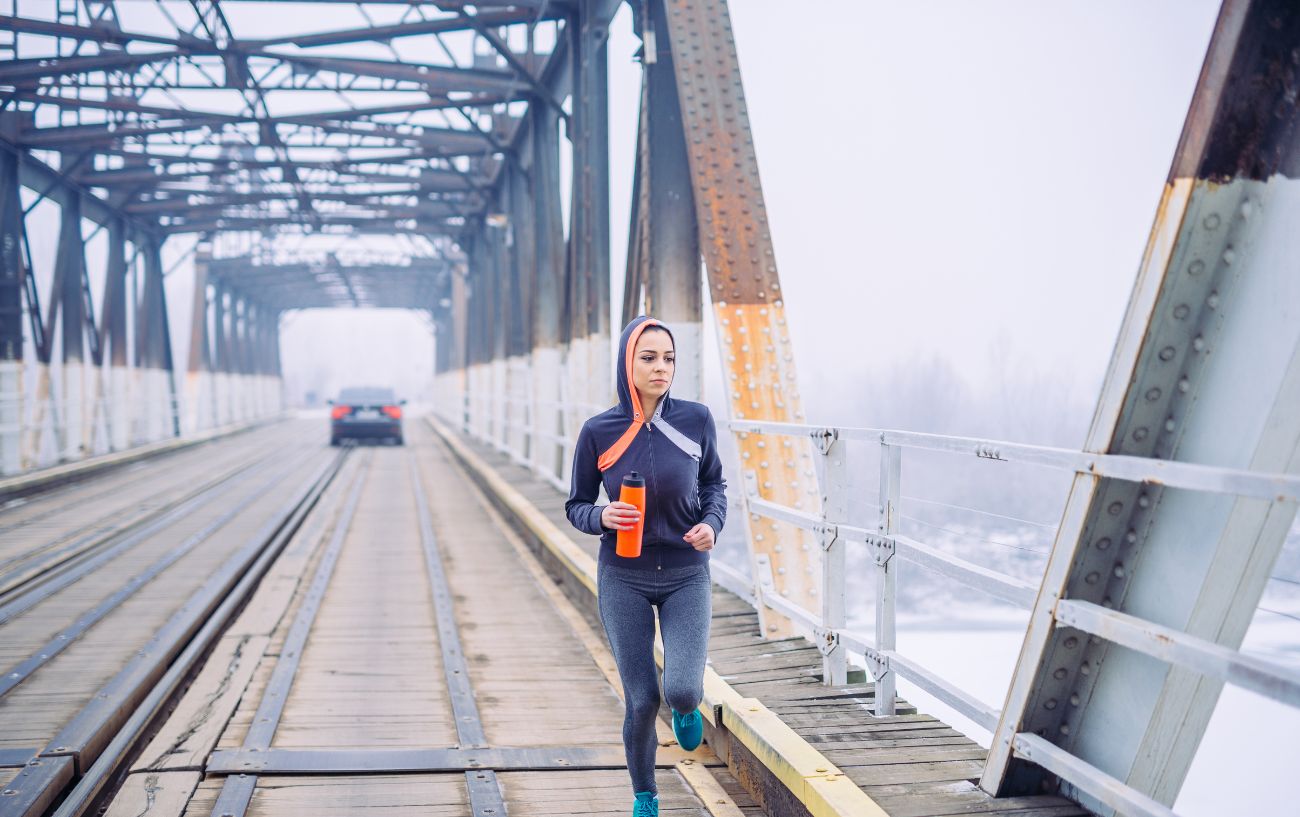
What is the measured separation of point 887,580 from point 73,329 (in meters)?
21.8

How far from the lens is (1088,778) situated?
10.1 ft

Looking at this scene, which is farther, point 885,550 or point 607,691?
point 607,691

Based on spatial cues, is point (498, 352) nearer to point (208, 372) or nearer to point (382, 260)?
point (208, 372)

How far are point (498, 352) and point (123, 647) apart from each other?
19306mm

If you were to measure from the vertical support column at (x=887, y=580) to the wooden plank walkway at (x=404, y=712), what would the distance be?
706mm

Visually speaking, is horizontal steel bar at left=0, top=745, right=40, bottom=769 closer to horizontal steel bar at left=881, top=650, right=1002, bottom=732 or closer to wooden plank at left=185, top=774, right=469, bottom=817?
wooden plank at left=185, top=774, right=469, bottom=817

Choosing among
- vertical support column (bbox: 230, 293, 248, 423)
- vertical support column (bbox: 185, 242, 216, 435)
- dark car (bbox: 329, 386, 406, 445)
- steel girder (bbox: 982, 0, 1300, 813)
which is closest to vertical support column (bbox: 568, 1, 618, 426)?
steel girder (bbox: 982, 0, 1300, 813)

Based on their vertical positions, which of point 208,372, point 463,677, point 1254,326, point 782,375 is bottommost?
point 208,372

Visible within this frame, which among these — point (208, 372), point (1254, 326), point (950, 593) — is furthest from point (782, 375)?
point (950, 593)

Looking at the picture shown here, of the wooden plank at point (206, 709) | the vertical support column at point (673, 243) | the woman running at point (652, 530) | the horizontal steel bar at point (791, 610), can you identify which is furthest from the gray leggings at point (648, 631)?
the vertical support column at point (673, 243)

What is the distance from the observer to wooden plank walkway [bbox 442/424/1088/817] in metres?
3.60

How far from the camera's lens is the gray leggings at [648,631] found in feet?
12.3

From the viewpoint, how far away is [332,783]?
4.84 metres

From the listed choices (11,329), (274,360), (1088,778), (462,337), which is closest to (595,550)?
(1088,778)
